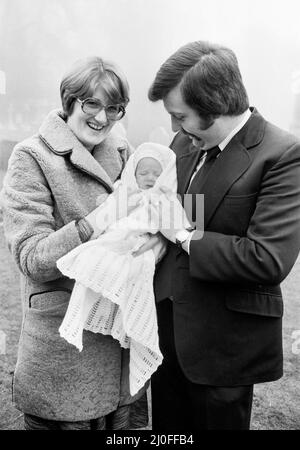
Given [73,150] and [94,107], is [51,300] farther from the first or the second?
[94,107]

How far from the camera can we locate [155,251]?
53.7 inches

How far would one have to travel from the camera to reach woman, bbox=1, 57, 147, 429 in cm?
129

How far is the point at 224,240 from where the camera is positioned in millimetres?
1210

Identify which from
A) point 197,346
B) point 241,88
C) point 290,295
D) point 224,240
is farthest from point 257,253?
point 290,295

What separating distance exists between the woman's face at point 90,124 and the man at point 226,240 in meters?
0.19

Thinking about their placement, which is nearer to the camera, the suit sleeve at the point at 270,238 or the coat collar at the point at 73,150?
the suit sleeve at the point at 270,238

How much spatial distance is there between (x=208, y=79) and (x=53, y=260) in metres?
0.73

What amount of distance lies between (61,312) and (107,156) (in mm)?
602

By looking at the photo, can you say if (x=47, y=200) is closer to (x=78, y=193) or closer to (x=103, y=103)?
(x=78, y=193)

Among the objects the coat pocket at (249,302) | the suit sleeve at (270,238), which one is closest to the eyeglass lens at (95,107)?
the suit sleeve at (270,238)

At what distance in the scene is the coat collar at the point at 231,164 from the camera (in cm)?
123

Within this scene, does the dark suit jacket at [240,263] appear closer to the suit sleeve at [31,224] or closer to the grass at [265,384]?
the suit sleeve at [31,224]

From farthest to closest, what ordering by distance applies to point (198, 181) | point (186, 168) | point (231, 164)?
point (186, 168)
point (198, 181)
point (231, 164)

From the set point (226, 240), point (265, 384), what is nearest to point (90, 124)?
point (226, 240)
